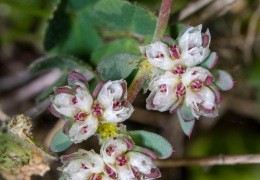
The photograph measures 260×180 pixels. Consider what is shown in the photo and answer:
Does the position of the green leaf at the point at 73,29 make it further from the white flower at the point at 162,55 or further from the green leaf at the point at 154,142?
the green leaf at the point at 154,142

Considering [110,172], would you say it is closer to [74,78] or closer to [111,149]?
[111,149]

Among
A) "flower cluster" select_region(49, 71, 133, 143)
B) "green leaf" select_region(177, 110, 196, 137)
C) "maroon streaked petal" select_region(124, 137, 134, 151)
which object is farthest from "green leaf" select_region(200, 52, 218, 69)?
"maroon streaked petal" select_region(124, 137, 134, 151)

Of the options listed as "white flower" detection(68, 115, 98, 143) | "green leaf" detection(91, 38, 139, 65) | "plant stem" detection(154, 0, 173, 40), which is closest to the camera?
"white flower" detection(68, 115, 98, 143)

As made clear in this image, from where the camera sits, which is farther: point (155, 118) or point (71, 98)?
point (155, 118)

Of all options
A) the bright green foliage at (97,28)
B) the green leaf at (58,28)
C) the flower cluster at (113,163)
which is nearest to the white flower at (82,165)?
the flower cluster at (113,163)

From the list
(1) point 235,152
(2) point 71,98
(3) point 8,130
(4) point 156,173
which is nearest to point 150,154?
(4) point 156,173

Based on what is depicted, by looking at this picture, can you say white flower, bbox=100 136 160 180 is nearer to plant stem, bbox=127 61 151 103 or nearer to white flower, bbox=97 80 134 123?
white flower, bbox=97 80 134 123

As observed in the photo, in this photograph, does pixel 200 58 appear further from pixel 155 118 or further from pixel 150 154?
pixel 155 118
